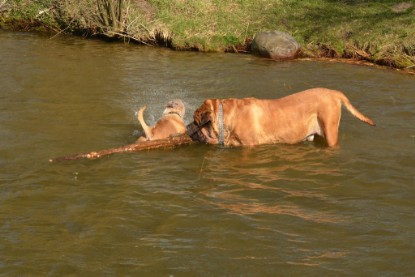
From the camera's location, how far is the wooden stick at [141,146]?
735cm

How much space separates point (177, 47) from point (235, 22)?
229cm

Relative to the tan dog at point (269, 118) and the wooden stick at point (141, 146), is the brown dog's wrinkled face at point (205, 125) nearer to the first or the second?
the tan dog at point (269, 118)

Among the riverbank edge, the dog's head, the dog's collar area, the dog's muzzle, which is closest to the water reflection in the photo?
the dog's collar area

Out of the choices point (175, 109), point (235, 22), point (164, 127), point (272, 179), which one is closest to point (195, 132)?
point (164, 127)

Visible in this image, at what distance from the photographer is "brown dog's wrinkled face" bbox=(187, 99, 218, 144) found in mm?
7785

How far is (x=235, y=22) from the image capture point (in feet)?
56.7

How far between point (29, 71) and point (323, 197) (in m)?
8.25

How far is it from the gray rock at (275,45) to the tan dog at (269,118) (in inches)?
266

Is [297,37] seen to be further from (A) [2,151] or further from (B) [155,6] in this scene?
(A) [2,151]

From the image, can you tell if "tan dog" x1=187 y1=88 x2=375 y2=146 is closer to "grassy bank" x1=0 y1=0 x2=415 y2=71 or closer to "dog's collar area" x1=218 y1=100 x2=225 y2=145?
"dog's collar area" x1=218 y1=100 x2=225 y2=145

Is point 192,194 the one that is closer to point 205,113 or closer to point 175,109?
point 205,113

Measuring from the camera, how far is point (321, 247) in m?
5.31

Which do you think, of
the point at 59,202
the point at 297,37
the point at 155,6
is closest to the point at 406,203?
the point at 59,202

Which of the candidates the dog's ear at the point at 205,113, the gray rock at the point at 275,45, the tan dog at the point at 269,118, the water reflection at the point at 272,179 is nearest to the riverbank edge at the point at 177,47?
the gray rock at the point at 275,45
